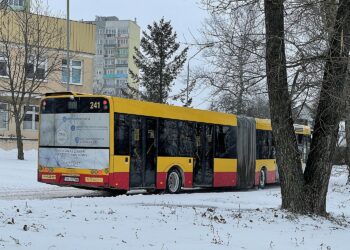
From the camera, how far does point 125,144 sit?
1666 centimetres

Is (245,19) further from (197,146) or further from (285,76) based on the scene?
(197,146)

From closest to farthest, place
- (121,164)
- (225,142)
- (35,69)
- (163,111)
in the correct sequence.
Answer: (121,164)
(163,111)
(225,142)
(35,69)

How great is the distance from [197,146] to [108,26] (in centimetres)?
10998

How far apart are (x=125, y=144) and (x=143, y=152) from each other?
3.03ft

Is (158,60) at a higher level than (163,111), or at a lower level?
higher

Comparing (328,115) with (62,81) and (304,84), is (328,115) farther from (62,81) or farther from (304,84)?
(62,81)

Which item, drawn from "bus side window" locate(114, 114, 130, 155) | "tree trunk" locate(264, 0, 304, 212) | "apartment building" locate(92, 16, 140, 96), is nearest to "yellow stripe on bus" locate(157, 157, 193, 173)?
"bus side window" locate(114, 114, 130, 155)

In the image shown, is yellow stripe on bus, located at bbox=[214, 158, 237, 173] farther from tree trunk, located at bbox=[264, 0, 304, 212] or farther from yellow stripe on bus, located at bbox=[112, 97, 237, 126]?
tree trunk, located at bbox=[264, 0, 304, 212]

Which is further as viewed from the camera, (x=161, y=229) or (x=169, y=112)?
(x=169, y=112)

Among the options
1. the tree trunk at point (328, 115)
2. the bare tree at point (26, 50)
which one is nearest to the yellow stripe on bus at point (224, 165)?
the tree trunk at point (328, 115)

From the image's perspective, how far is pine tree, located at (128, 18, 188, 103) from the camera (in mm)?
48906

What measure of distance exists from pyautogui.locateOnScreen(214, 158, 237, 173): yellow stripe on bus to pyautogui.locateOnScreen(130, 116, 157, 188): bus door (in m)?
3.92

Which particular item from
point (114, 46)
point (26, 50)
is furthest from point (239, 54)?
point (114, 46)

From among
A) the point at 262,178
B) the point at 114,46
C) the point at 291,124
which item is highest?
the point at 114,46
